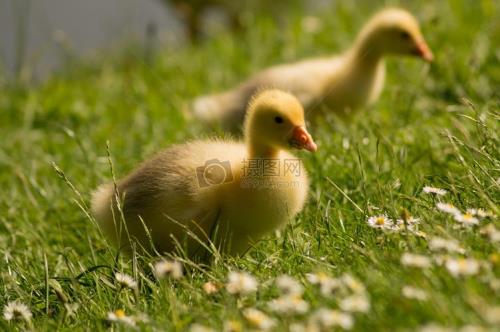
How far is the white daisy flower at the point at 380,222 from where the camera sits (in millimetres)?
2551

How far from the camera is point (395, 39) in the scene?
4.73 metres

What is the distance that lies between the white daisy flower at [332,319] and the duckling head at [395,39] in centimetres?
295

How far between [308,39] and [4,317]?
12.7 ft

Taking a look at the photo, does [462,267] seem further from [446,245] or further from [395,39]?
[395,39]

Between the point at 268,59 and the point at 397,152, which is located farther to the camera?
the point at 268,59

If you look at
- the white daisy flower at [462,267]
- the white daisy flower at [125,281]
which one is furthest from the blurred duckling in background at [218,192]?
the white daisy flower at [462,267]

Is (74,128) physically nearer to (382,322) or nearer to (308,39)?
(308,39)

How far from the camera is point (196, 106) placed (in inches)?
189

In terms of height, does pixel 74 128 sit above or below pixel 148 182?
below

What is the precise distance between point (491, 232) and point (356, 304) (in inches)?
17.9

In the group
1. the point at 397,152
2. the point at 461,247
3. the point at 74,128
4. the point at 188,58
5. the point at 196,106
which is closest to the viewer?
the point at 461,247

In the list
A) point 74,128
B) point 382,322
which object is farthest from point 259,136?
point 74,128

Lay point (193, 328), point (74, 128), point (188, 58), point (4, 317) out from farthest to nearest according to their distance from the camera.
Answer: point (188, 58) < point (74, 128) < point (4, 317) < point (193, 328)

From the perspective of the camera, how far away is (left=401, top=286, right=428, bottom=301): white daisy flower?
195cm
